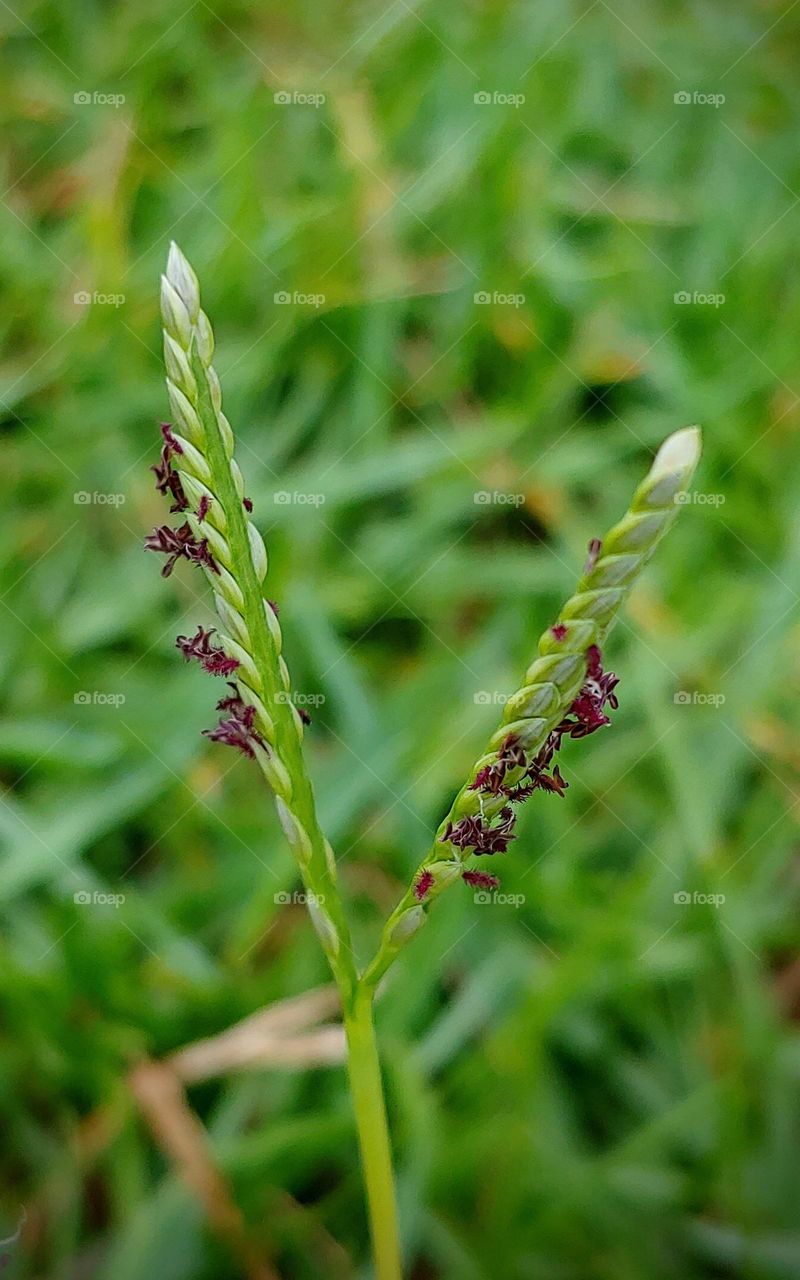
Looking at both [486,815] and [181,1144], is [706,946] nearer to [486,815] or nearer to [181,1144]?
[181,1144]

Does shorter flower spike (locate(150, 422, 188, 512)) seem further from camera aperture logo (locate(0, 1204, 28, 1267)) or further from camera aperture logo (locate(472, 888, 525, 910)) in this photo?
camera aperture logo (locate(472, 888, 525, 910))

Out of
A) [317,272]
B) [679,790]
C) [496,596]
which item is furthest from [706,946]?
[317,272]

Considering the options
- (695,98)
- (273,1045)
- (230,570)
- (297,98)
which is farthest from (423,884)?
(695,98)

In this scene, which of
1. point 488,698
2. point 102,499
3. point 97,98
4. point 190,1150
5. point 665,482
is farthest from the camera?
point 97,98

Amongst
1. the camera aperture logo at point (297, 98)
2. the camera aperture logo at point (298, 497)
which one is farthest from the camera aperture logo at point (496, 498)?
the camera aperture logo at point (297, 98)

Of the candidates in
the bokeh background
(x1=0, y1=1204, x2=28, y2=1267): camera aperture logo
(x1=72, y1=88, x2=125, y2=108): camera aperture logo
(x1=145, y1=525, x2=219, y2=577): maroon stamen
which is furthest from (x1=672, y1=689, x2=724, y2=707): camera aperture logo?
(x1=72, y1=88, x2=125, y2=108): camera aperture logo

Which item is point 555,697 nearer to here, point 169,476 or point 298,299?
point 169,476
